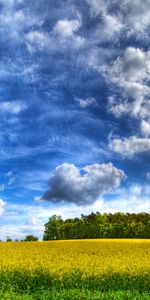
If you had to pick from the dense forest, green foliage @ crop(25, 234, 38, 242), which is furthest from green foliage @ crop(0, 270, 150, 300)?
the dense forest

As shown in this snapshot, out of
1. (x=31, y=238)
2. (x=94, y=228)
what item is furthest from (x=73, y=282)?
(x=94, y=228)

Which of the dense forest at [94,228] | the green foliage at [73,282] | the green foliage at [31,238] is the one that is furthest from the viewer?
the dense forest at [94,228]

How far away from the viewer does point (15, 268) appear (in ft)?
94.9

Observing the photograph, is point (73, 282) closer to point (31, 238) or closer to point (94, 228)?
point (31, 238)

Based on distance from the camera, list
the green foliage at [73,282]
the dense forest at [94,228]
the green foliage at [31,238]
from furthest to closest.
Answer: the dense forest at [94,228] → the green foliage at [31,238] → the green foliage at [73,282]

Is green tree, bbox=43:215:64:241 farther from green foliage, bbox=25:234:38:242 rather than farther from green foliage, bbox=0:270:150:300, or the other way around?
green foliage, bbox=0:270:150:300

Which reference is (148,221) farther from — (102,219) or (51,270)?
(51,270)

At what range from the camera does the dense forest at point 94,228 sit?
8425 centimetres

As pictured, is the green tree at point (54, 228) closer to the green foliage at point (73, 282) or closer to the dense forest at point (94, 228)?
the dense forest at point (94, 228)

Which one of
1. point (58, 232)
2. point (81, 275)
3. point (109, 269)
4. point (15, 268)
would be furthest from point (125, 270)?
point (58, 232)

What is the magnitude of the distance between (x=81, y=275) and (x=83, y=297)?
513 centimetres

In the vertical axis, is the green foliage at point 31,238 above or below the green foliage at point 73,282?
above

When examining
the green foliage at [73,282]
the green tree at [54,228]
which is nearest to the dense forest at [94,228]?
the green tree at [54,228]

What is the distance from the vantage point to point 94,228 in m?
85.1
